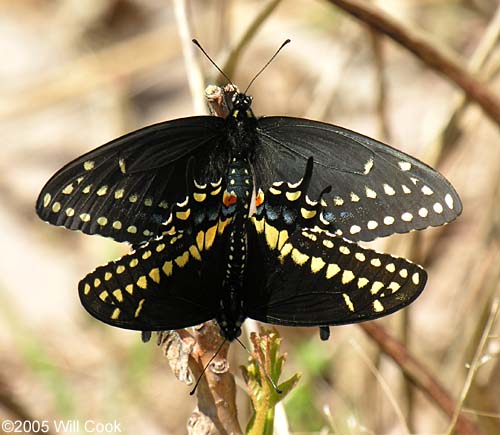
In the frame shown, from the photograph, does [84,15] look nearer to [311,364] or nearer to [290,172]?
[311,364]

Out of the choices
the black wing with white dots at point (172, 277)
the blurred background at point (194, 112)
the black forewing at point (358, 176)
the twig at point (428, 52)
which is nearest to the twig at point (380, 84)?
the blurred background at point (194, 112)

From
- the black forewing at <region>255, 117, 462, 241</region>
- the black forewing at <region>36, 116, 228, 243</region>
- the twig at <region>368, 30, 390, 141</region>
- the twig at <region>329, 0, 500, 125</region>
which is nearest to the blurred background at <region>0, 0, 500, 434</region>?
the twig at <region>368, 30, 390, 141</region>

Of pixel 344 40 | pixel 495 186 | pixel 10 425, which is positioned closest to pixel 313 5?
pixel 344 40

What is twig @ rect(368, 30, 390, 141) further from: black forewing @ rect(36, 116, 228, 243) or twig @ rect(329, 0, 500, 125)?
black forewing @ rect(36, 116, 228, 243)

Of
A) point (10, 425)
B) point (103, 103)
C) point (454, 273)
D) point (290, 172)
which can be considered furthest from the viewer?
point (103, 103)

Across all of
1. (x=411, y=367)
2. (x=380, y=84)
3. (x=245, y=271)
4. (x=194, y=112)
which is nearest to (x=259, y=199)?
(x=245, y=271)

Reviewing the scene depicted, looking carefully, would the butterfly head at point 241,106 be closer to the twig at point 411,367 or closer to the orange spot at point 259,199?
the orange spot at point 259,199

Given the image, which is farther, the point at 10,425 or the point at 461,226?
the point at 461,226

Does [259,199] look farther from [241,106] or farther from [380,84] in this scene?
[380,84]
